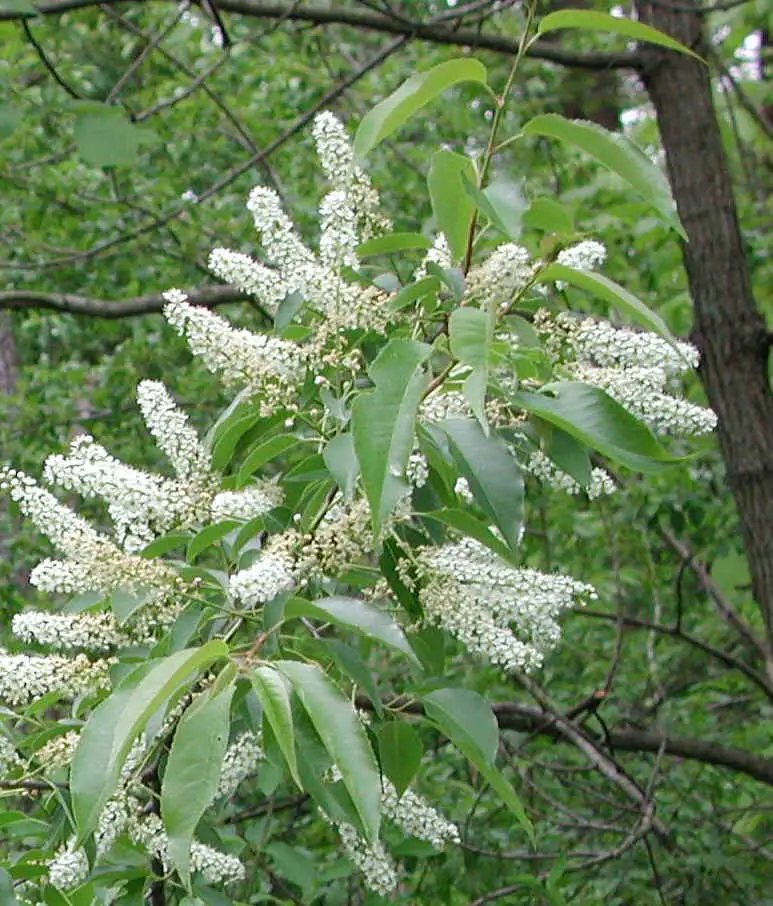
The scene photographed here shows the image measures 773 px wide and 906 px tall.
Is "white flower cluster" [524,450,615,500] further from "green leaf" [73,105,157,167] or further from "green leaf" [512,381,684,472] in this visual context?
"green leaf" [73,105,157,167]

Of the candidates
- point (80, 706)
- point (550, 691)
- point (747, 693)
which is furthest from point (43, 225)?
point (80, 706)

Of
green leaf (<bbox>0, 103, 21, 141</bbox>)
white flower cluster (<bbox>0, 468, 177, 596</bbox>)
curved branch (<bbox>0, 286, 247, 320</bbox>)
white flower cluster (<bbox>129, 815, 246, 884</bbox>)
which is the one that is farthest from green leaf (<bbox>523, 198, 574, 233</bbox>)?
curved branch (<bbox>0, 286, 247, 320</bbox>)

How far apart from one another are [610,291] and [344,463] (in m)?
0.31

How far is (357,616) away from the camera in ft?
4.65

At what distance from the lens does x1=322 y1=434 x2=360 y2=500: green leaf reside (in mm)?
1385

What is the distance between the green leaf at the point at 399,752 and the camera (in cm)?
165

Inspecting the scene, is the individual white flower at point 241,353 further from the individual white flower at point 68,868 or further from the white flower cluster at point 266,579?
the individual white flower at point 68,868

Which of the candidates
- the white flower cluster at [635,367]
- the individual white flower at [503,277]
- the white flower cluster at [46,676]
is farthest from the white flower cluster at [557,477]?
the white flower cluster at [46,676]

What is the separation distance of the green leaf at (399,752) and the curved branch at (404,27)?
6.84ft

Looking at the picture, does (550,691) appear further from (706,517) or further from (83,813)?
(83,813)

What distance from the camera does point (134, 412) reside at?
4.37m

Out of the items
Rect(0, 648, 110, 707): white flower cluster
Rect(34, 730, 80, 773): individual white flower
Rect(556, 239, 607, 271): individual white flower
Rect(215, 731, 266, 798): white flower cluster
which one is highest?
Rect(556, 239, 607, 271): individual white flower

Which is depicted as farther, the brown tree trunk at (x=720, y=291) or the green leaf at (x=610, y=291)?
the brown tree trunk at (x=720, y=291)

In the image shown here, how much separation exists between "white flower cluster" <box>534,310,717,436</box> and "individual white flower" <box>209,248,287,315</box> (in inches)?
11.4
